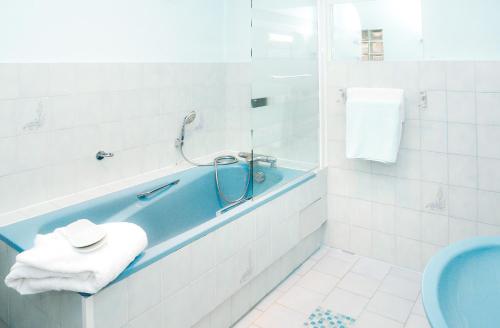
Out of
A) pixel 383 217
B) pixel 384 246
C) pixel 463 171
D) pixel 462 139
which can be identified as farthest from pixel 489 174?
pixel 384 246

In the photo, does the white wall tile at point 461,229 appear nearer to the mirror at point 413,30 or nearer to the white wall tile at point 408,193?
the white wall tile at point 408,193

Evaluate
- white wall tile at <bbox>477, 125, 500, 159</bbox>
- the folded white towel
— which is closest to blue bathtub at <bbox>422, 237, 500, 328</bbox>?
the folded white towel

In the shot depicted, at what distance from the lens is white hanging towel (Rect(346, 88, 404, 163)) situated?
245 centimetres

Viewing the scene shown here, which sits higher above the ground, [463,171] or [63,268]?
[463,171]

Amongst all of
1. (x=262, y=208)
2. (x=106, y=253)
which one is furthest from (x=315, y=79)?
(x=106, y=253)

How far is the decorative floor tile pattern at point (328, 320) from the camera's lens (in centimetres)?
209

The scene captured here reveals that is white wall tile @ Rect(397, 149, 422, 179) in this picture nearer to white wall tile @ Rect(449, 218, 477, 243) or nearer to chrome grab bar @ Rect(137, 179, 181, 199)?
white wall tile @ Rect(449, 218, 477, 243)

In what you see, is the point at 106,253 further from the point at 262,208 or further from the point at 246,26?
the point at 246,26

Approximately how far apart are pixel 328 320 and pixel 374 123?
48.2 inches

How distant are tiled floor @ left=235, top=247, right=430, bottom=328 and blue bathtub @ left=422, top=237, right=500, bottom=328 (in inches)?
50.4

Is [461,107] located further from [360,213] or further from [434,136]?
[360,213]

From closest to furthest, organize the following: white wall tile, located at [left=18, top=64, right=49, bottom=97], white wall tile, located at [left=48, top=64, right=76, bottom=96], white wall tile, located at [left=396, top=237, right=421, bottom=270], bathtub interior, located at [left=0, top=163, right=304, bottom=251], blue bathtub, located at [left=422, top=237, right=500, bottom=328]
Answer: blue bathtub, located at [left=422, top=237, right=500, bottom=328] < bathtub interior, located at [left=0, top=163, right=304, bottom=251] < white wall tile, located at [left=18, top=64, right=49, bottom=97] < white wall tile, located at [left=48, top=64, right=76, bottom=96] < white wall tile, located at [left=396, top=237, right=421, bottom=270]

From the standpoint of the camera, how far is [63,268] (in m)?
1.31

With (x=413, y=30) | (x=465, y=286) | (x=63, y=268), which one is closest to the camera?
(x=465, y=286)
